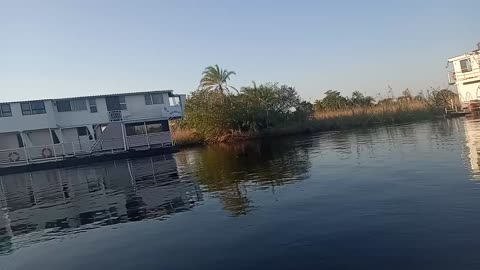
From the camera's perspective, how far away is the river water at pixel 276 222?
24.1ft

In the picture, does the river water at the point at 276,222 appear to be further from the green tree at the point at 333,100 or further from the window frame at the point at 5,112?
the green tree at the point at 333,100

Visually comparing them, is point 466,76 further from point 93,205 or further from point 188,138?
point 93,205

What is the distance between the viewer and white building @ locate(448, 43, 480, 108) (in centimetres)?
4175

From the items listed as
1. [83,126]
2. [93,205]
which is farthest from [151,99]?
[93,205]

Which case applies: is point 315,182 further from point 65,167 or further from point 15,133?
point 15,133

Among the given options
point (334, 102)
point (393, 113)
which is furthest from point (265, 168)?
point (334, 102)

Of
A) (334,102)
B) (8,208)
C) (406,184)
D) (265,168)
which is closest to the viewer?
(406,184)

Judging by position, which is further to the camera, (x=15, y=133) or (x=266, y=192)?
(x=15, y=133)

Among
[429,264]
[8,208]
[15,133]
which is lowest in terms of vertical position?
[429,264]

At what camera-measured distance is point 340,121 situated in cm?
5159

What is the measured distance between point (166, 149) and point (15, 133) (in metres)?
15.4

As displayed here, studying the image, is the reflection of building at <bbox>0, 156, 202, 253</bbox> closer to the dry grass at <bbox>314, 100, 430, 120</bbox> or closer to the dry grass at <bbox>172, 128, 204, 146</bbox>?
the dry grass at <bbox>172, 128, 204, 146</bbox>

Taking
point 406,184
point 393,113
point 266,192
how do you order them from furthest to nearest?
point 393,113 → point 266,192 → point 406,184

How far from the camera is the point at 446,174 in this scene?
12633 mm
